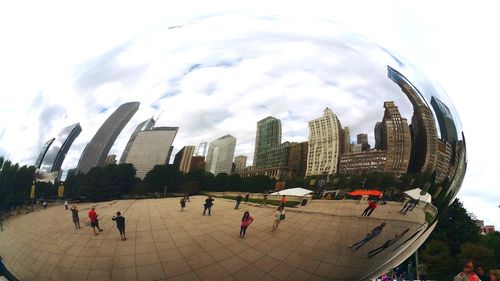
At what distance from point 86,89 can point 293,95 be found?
7.31 feet

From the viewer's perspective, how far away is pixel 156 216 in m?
3.22

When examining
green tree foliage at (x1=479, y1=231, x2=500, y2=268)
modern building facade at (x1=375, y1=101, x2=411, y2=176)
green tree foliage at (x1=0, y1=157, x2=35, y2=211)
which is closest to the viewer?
modern building facade at (x1=375, y1=101, x2=411, y2=176)

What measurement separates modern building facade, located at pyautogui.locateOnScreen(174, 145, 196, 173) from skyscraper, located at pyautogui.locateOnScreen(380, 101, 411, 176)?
6.00 ft

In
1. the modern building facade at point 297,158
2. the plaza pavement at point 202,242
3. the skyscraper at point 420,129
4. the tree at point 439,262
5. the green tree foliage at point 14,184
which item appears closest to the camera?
the plaza pavement at point 202,242

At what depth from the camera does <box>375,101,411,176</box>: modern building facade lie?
11.1 feet

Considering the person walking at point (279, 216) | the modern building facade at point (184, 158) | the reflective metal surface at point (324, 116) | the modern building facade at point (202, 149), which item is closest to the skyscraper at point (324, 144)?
the reflective metal surface at point (324, 116)

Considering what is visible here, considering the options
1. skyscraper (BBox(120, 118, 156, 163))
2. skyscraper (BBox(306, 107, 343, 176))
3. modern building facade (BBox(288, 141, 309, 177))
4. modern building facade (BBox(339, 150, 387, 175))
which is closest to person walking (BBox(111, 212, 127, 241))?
skyscraper (BBox(120, 118, 156, 163))

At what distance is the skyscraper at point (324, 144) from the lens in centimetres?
323

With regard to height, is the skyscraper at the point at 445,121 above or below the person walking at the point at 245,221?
above

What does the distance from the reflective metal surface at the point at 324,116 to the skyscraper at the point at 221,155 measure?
0.07 metres

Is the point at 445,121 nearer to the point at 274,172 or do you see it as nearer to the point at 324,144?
the point at 324,144

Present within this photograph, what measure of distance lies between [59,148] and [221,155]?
1.77m

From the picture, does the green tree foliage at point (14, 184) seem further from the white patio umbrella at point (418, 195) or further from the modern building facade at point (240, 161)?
the white patio umbrella at point (418, 195)

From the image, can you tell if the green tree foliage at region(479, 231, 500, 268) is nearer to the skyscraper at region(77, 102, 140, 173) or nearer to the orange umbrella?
the orange umbrella
